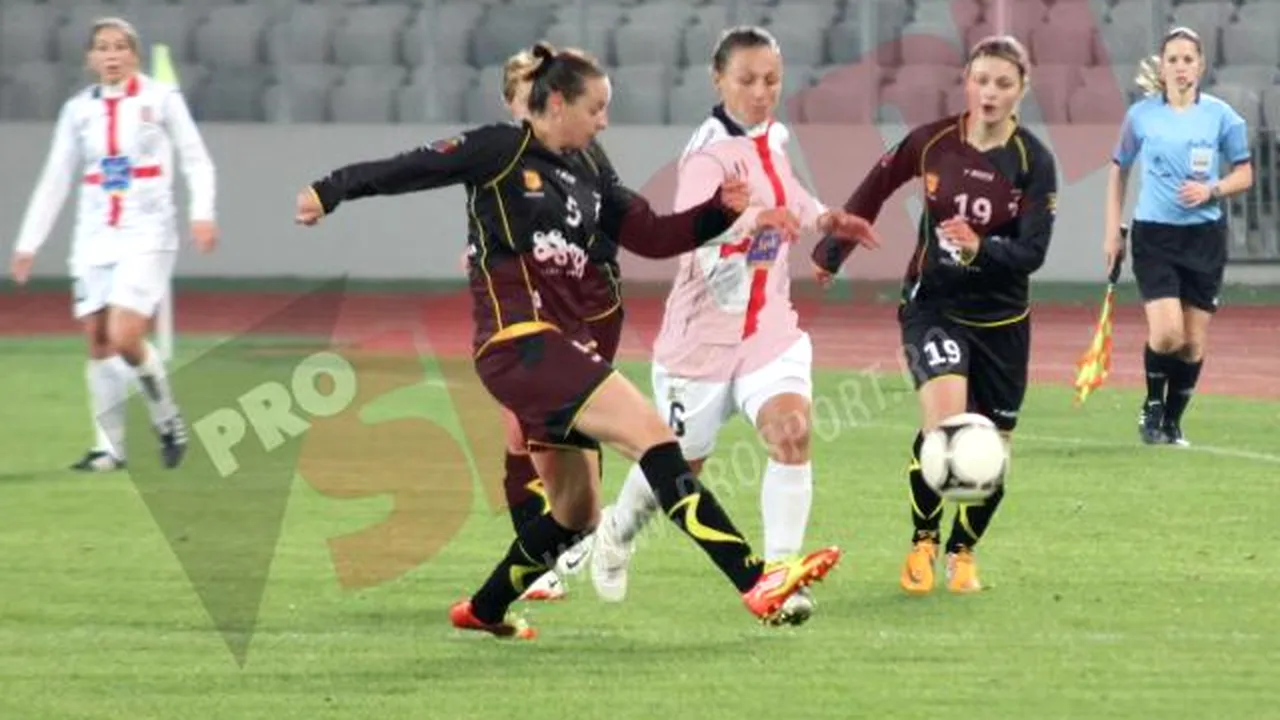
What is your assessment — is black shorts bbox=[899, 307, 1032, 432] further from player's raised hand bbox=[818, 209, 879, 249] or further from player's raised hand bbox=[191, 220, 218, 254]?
player's raised hand bbox=[191, 220, 218, 254]

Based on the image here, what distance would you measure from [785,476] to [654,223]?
1145 mm

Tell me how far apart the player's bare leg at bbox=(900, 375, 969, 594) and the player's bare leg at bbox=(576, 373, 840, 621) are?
75.5 inches

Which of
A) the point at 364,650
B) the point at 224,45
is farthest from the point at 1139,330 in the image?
the point at 364,650

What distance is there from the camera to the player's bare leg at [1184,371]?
1659 cm

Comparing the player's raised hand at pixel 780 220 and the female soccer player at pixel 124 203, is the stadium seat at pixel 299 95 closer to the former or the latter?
the female soccer player at pixel 124 203

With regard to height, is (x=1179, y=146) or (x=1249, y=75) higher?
(x=1179, y=146)

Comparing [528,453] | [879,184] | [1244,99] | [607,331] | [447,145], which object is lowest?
[1244,99]

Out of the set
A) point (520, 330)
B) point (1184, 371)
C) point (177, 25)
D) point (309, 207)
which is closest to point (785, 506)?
point (520, 330)

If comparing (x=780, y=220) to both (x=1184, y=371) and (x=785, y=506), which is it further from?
(x=1184, y=371)

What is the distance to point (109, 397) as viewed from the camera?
15.7 m

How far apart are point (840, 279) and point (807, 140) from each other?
154 centimetres

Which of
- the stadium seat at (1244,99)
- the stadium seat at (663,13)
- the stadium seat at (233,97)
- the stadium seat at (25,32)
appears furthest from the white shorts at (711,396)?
the stadium seat at (25,32)

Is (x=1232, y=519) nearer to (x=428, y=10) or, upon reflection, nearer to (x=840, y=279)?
(x=840, y=279)

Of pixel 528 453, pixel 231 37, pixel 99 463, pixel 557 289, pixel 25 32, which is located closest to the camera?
pixel 557 289
